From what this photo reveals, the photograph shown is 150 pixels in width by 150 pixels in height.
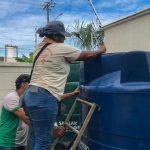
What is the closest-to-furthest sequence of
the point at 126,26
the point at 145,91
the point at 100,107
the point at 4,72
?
the point at 145,91
the point at 100,107
the point at 126,26
the point at 4,72

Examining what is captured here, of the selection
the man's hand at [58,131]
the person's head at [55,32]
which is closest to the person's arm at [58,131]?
the man's hand at [58,131]

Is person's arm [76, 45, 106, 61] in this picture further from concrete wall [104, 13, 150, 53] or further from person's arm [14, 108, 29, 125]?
concrete wall [104, 13, 150, 53]

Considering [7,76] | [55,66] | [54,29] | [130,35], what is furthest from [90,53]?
[7,76]

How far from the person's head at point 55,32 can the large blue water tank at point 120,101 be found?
0.39m

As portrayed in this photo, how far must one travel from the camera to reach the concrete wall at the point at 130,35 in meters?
7.72

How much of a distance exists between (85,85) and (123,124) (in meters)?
0.77

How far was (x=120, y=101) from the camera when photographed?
296 centimetres

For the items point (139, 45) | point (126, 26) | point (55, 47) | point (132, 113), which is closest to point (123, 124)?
point (132, 113)

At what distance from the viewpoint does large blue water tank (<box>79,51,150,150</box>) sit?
2832 millimetres

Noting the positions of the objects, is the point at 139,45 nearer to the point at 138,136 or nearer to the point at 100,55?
the point at 100,55

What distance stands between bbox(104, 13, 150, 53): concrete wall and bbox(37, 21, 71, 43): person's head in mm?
3276

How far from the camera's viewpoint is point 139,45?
305 inches

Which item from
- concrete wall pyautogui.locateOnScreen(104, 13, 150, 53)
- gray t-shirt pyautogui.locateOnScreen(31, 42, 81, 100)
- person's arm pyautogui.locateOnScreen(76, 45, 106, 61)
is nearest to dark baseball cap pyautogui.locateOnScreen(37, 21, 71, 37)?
gray t-shirt pyautogui.locateOnScreen(31, 42, 81, 100)

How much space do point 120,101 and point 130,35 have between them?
5.93 meters
